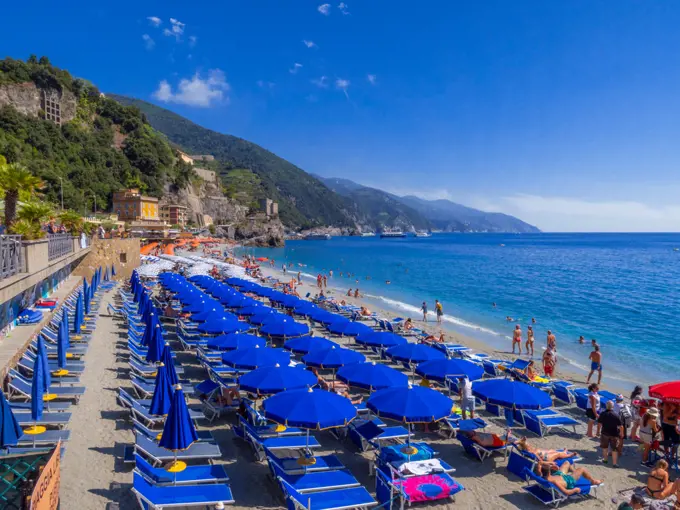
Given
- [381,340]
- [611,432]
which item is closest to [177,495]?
[611,432]

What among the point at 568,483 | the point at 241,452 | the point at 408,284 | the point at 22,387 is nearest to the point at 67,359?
the point at 22,387

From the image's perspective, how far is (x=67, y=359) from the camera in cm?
1285

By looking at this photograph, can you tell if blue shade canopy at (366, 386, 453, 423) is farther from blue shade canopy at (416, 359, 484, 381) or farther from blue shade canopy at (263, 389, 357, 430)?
blue shade canopy at (416, 359, 484, 381)

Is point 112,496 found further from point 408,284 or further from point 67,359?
point 408,284

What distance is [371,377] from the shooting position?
9.67 m

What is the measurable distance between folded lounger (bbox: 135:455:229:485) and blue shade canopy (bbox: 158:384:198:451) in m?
0.47

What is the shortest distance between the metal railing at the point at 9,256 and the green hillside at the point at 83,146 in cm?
5794

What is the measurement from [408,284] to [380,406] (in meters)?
42.1

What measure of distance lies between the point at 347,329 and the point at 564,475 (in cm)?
858

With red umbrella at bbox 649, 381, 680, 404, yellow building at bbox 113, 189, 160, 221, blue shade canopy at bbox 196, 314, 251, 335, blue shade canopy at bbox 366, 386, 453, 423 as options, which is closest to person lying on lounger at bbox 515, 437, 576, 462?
blue shade canopy at bbox 366, 386, 453, 423

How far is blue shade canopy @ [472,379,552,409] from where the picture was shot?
8.88 m

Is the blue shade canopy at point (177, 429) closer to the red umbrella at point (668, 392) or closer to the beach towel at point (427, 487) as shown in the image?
the beach towel at point (427, 487)

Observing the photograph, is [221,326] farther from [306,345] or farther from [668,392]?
[668,392]

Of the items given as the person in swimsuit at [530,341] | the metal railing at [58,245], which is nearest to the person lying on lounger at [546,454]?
the person in swimsuit at [530,341]
